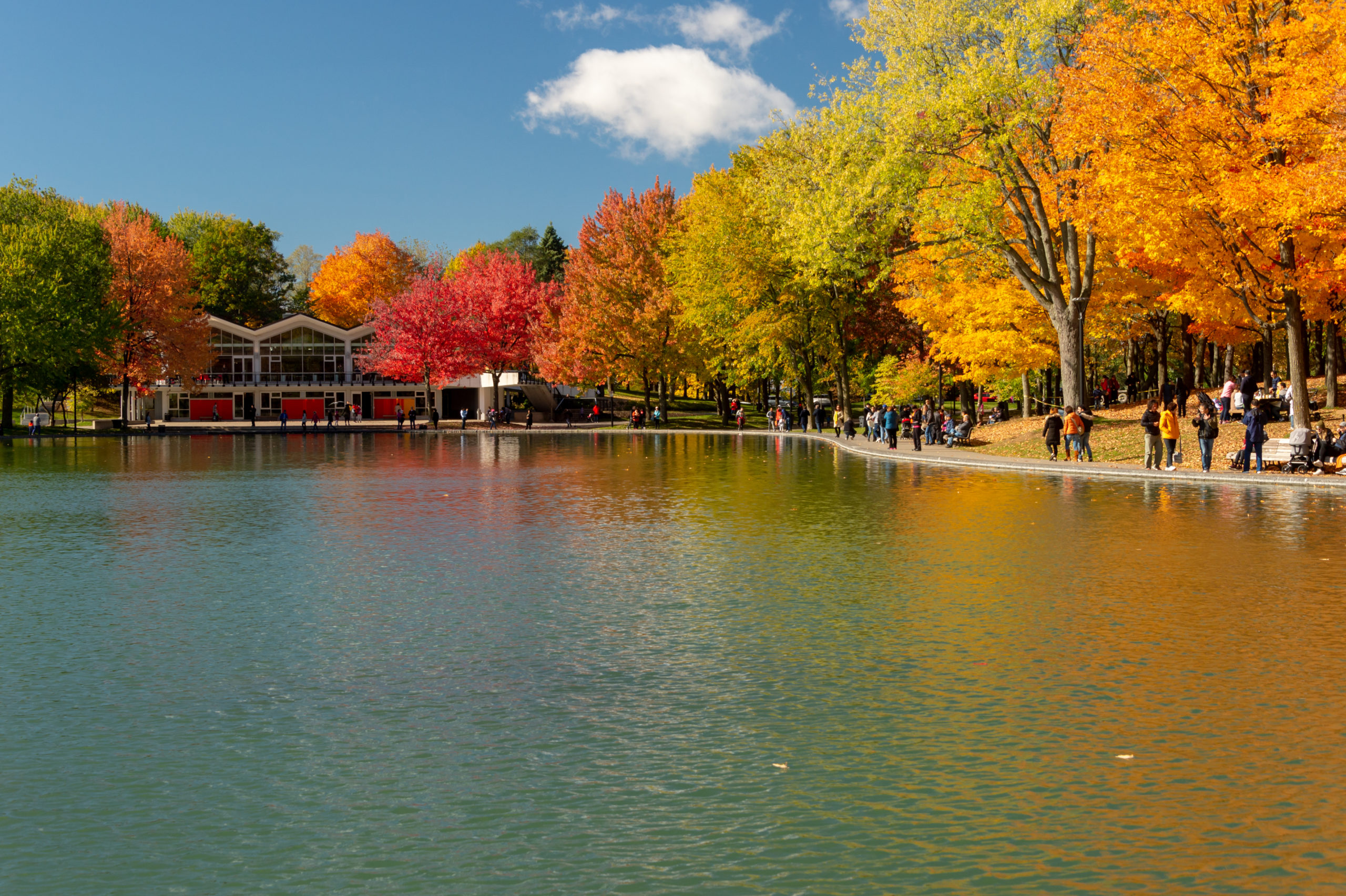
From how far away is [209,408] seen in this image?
104000 mm

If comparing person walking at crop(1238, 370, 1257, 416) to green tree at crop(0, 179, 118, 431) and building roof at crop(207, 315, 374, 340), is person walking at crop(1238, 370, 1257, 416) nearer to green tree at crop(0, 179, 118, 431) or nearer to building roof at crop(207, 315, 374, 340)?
green tree at crop(0, 179, 118, 431)

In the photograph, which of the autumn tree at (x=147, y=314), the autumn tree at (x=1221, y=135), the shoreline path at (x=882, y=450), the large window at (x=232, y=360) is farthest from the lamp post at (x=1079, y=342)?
the large window at (x=232, y=360)

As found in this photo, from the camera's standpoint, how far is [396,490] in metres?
25.2

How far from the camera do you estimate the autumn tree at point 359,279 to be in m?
119

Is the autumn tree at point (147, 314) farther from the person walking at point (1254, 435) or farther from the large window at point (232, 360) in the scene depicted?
the person walking at point (1254, 435)

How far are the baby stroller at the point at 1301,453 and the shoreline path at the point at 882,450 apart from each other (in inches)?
20.8

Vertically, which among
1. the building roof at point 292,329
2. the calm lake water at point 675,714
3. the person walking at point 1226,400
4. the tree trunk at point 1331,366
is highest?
the building roof at point 292,329

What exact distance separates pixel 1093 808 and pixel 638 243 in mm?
70069

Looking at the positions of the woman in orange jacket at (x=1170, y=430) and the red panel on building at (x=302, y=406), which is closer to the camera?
the woman in orange jacket at (x=1170, y=430)

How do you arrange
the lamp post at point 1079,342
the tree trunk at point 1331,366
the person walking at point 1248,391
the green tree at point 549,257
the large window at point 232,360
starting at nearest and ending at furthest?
1. the person walking at point 1248,391
2. the lamp post at point 1079,342
3. the tree trunk at point 1331,366
4. the large window at point 232,360
5. the green tree at point 549,257

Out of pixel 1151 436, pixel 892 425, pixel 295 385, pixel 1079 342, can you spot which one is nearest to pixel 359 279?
pixel 295 385

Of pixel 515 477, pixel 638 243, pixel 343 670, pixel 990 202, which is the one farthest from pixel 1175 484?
pixel 638 243

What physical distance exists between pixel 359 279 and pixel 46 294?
58.0 meters

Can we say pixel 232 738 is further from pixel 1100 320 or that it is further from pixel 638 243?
pixel 638 243
